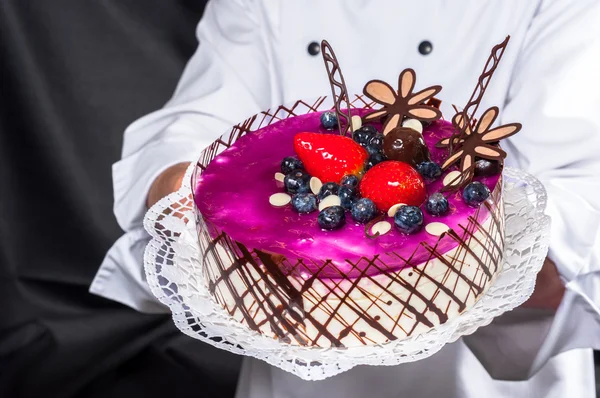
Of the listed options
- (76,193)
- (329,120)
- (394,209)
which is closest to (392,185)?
(394,209)

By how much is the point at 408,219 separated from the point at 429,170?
0.39 ft

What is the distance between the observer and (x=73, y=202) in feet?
7.46

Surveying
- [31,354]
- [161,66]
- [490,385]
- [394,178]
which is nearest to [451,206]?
[394,178]

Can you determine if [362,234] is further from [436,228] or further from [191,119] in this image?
[191,119]

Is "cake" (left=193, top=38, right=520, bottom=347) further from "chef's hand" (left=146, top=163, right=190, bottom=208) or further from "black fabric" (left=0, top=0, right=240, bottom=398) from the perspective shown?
"black fabric" (left=0, top=0, right=240, bottom=398)

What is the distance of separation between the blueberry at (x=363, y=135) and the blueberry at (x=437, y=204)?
0.16 meters

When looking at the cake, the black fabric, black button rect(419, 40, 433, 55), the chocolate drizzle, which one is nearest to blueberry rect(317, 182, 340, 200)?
the cake

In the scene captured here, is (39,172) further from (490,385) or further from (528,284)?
(528,284)

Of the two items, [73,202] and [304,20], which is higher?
[304,20]

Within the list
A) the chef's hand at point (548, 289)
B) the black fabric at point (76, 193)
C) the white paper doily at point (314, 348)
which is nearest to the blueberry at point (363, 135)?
the white paper doily at point (314, 348)

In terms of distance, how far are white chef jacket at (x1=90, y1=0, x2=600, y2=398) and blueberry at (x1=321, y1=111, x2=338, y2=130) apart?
0.32 metres

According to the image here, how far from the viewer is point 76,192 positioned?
7.40 feet

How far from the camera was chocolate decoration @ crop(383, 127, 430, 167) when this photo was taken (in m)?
1.03

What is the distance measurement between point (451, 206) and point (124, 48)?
142cm
